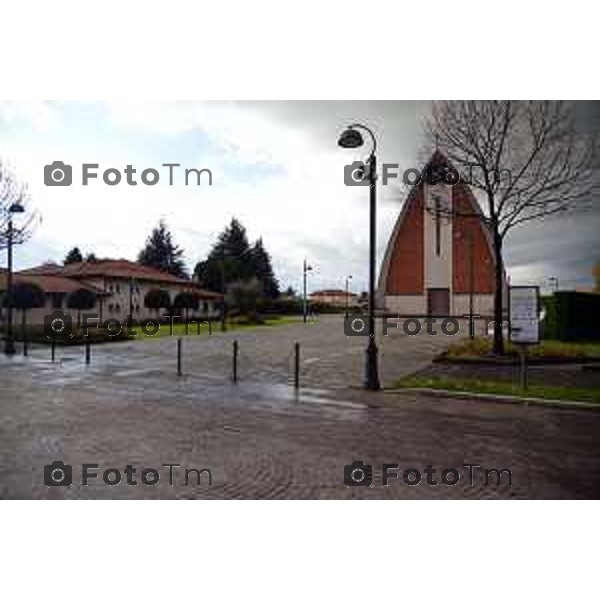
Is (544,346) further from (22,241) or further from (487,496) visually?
(22,241)

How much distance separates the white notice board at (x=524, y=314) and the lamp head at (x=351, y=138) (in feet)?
16.7

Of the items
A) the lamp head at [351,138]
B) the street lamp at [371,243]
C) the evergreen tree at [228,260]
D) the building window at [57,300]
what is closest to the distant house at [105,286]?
the building window at [57,300]

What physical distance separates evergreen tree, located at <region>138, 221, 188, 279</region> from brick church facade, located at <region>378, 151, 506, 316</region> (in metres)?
43.0

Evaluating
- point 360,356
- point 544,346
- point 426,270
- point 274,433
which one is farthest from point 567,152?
point 426,270

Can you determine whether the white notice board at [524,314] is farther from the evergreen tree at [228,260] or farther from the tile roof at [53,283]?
the evergreen tree at [228,260]

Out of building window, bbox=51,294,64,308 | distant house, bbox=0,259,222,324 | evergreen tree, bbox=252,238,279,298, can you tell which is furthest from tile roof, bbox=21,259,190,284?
evergreen tree, bbox=252,238,279,298

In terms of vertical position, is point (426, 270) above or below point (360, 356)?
above

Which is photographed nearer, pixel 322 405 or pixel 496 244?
pixel 322 405

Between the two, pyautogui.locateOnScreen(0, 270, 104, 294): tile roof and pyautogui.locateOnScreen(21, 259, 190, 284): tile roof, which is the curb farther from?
pyautogui.locateOnScreen(21, 259, 190, 284): tile roof

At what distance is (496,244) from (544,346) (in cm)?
396

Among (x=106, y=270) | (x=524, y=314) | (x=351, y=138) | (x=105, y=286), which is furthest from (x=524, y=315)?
(x=106, y=270)

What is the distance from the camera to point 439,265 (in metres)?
51.4

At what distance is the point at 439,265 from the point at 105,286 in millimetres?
32089

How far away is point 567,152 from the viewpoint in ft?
52.2
